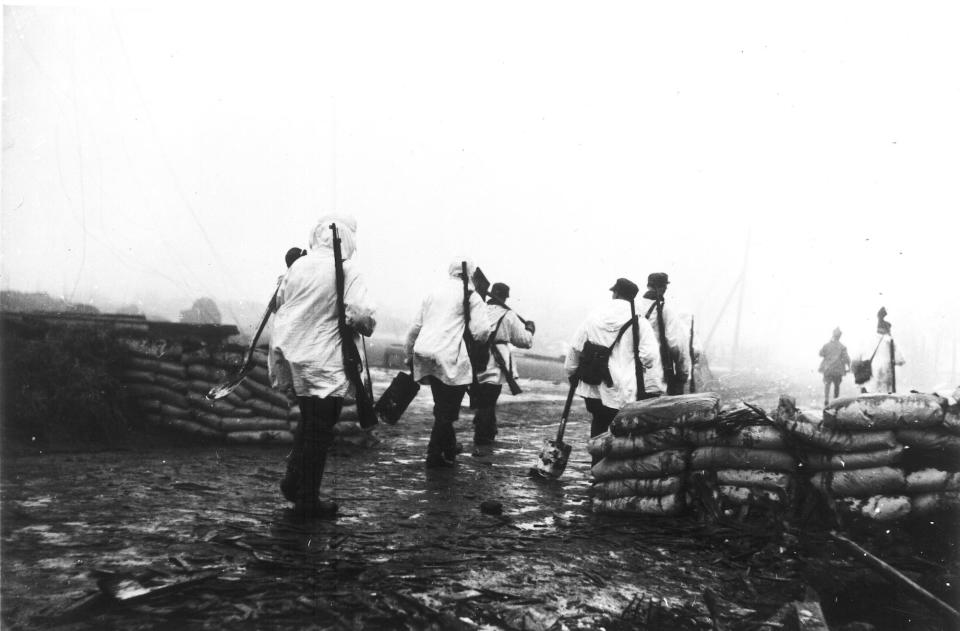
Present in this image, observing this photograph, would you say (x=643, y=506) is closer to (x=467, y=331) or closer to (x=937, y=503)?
(x=937, y=503)

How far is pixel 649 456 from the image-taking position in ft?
13.4

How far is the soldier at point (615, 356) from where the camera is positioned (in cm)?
510

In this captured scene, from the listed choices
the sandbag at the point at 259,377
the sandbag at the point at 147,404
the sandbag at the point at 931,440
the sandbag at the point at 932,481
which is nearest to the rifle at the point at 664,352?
the sandbag at the point at 931,440

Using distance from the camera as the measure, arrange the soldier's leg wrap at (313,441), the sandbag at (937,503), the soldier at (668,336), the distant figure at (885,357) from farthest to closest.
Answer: the distant figure at (885,357) → the soldier at (668,336) → the soldier's leg wrap at (313,441) → the sandbag at (937,503)

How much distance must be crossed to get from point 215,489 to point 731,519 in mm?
3341

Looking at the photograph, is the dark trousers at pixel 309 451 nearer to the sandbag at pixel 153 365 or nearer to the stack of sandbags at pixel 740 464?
the stack of sandbags at pixel 740 464

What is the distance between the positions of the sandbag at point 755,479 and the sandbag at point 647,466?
0.25 m

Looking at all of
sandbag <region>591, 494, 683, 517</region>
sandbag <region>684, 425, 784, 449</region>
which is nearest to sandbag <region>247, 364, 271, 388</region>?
sandbag <region>591, 494, 683, 517</region>

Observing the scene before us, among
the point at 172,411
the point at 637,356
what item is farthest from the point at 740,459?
the point at 172,411

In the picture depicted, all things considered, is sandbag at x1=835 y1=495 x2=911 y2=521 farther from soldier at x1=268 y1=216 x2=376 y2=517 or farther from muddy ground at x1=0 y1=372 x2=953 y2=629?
soldier at x1=268 y1=216 x2=376 y2=517

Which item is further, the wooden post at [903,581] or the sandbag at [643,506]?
the sandbag at [643,506]

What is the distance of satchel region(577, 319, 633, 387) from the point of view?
509 cm

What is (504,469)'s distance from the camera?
5672 millimetres

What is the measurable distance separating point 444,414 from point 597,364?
4.56ft
